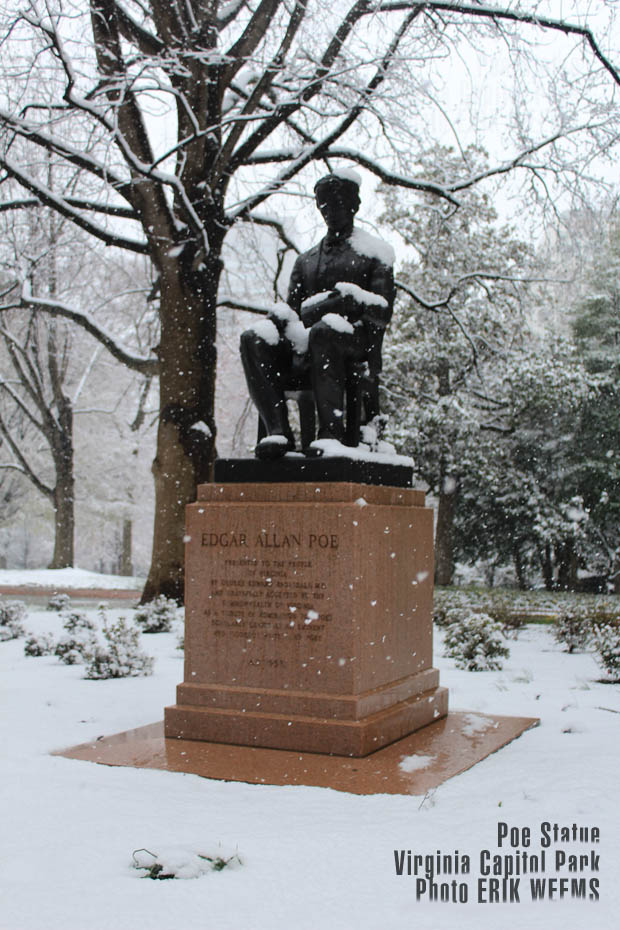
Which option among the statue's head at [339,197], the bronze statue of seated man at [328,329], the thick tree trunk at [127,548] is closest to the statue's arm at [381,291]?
the bronze statue of seated man at [328,329]

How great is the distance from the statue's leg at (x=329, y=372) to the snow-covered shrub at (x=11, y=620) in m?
6.34

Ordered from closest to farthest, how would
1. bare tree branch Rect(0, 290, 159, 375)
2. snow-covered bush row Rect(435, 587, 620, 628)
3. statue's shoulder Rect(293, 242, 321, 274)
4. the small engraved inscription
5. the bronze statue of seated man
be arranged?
the small engraved inscription, the bronze statue of seated man, statue's shoulder Rect(293, 242, 321, 274), snow-covered bush row Rect(435, 587, 620, 628), bare tree branch Rect(0, 290, 159, 375)

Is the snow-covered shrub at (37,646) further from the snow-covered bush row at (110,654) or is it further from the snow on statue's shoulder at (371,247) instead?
the snow on statue's shoulder at (371,247)

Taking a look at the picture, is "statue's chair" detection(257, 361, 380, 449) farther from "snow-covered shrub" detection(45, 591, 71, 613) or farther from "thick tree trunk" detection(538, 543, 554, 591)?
"thick tree trunk" detection(538, 543, 554, 591)

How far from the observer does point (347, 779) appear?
4.23 metres

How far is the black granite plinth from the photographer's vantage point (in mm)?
5047

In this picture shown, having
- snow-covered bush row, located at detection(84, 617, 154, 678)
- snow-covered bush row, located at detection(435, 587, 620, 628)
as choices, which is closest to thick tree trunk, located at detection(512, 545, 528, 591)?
snow-covered bush row, located at detection(435, 587, 620, 628)

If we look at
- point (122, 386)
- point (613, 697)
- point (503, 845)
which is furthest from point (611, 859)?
point (122, 386)

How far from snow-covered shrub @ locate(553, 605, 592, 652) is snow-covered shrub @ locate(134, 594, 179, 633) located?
4.51 m

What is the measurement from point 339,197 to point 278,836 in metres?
3.90

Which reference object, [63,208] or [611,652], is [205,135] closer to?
[63,208]

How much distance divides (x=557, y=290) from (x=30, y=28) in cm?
1484

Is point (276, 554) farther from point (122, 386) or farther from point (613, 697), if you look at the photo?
point (122, 386)

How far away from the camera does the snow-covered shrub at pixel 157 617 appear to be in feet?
35.4
